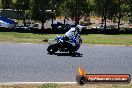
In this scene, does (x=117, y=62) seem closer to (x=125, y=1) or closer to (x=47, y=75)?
(x=47, y=75)

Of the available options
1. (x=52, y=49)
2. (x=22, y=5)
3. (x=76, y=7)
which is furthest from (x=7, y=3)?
(x=52, y=49)

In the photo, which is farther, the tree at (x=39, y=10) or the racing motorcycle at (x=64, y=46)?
the tree at (x=39, y=10)

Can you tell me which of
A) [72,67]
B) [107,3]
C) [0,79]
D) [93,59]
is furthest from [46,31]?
[0,79]

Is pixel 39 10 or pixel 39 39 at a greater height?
pixel 39 10

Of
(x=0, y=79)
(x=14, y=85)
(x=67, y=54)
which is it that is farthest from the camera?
(x=67, y=54)

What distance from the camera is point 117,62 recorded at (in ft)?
52.9

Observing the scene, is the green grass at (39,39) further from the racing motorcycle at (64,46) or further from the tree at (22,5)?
the tree at (22,5)

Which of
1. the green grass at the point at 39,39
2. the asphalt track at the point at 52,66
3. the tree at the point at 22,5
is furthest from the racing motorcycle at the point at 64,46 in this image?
the tree at the point at 22,5

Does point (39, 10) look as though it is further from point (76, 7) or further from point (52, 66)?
point (52, 66)

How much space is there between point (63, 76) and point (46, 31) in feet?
89.8

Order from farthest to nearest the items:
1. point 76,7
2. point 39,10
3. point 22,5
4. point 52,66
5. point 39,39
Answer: point 76,7, point 22,5, point 39,10, point 39,39, point 52,66

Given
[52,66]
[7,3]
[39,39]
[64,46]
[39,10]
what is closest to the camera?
[52,66]

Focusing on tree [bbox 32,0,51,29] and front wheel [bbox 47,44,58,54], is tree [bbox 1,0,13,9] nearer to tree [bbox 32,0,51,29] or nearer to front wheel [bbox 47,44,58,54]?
tree [bbox 32,0,51,29]

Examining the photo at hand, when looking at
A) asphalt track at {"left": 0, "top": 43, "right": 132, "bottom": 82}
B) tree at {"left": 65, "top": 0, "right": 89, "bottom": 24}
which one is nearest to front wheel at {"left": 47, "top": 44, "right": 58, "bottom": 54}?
asphalt track at {"left": 0, "top": 43, "right": 132, "bottom": 82}
